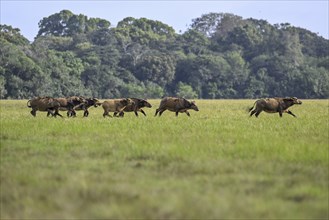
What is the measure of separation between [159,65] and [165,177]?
66833 mm

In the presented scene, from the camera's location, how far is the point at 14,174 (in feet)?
27.1

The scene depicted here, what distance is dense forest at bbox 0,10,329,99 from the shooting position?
202 feet

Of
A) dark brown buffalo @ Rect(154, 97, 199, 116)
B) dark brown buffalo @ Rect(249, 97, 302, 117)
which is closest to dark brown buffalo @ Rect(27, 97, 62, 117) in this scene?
dark brown buffalo @ Rect(154, 97, 199, 116)

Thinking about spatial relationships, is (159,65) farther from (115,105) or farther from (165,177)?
(165,177)

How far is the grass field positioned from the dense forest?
49013 millimetres

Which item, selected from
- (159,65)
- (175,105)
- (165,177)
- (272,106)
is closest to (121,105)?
(175,105)

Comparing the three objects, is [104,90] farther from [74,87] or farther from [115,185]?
[115,185]

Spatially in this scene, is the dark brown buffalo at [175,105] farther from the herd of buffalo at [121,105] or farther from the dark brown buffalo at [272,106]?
the dark brown buffalo at [272,106]

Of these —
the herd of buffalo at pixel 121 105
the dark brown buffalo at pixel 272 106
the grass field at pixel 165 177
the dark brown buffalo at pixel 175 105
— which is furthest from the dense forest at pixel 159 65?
the grass field at pixel 165 177

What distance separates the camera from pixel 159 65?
74500 millimetres

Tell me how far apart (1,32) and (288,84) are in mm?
40533

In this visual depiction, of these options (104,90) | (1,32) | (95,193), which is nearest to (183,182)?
(95,193)

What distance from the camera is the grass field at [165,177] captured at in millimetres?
6619

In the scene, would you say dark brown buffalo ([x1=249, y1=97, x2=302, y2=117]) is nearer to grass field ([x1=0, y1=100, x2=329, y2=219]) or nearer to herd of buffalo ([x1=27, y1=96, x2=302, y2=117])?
herd of buffalo ([x1=27, y1=96, x2=302, y2=117])
